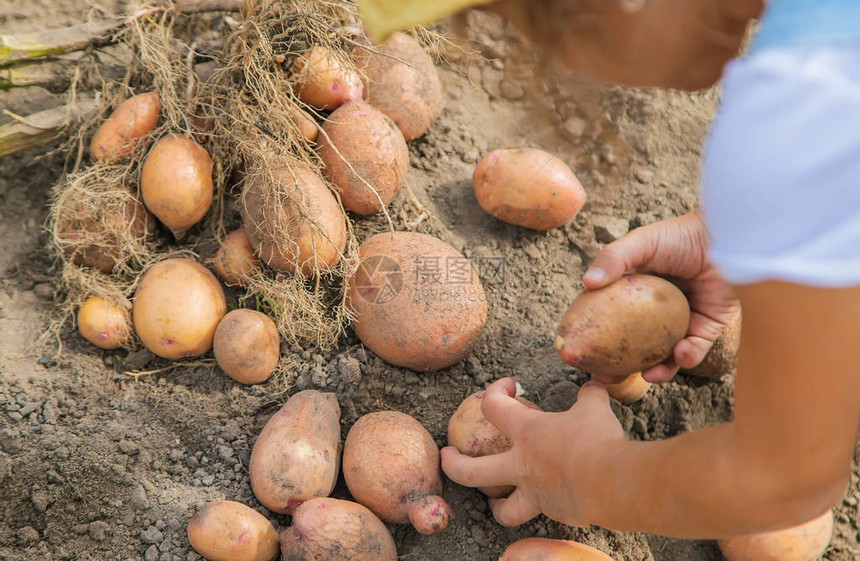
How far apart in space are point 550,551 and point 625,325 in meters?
0.51

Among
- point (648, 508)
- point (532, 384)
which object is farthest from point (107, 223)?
point (648, 508)

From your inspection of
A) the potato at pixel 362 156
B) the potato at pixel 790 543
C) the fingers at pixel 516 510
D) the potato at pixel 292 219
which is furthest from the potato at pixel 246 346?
the potato at pixel 790 543

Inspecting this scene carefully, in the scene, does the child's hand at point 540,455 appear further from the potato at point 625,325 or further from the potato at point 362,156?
the potato at point 362,156

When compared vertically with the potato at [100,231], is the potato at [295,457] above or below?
below

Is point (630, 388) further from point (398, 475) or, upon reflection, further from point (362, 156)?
point (362, 156)

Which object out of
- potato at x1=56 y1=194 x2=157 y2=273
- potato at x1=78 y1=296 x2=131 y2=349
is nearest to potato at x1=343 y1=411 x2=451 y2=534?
potato at x1=78 y1=296 x2=131 y2=349

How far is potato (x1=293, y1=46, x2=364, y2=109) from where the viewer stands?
6.33 ft

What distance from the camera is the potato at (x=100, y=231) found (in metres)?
1.87

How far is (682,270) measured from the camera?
63.2 inches

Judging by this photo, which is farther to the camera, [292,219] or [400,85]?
[400,85]

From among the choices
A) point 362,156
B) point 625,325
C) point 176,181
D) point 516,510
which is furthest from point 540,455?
point 176,181

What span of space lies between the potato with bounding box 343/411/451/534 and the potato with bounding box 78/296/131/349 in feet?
2.40

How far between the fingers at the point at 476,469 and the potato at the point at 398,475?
0.15ft

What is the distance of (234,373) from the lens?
1.75m
